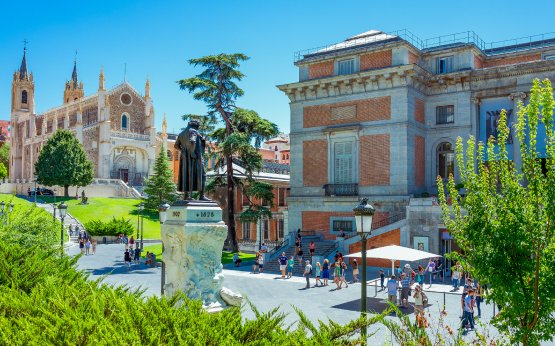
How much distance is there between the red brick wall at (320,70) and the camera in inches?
1339

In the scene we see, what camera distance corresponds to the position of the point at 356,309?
19109 millimetres

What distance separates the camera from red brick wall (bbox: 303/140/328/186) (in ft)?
112

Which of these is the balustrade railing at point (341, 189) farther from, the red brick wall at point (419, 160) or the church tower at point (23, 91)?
the church tower at point (23, 91)

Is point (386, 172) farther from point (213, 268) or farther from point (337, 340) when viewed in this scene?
point (337, 340)

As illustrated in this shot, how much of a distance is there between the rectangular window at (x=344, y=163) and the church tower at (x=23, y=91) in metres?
69.7

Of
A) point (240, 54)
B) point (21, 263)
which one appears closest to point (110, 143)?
point (240, 54)

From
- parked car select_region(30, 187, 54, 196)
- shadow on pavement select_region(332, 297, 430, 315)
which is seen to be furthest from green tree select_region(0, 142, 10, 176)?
shadow on pavement select_region(332, 297, 430, 315)

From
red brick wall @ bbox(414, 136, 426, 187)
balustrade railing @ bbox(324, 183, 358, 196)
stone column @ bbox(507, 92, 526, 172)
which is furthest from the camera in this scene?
balustrade railing @ bbox(324, 183, 358, 196)

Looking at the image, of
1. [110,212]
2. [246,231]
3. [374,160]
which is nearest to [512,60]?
[374,160]

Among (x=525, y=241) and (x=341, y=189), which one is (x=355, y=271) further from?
(x=525, y=241)

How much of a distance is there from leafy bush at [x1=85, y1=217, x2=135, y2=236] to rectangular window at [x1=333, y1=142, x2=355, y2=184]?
2079 cm

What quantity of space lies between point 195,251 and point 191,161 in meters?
2.12

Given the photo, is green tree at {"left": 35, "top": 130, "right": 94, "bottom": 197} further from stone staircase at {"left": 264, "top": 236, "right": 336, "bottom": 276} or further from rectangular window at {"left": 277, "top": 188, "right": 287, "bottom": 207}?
stone staircase at {"left": 264, "top": 236, "right": 336, "bottom": 276}

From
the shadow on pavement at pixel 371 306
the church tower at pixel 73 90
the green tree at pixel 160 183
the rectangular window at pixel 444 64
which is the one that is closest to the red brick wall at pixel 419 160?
the rectangular window at pixel 444 64
